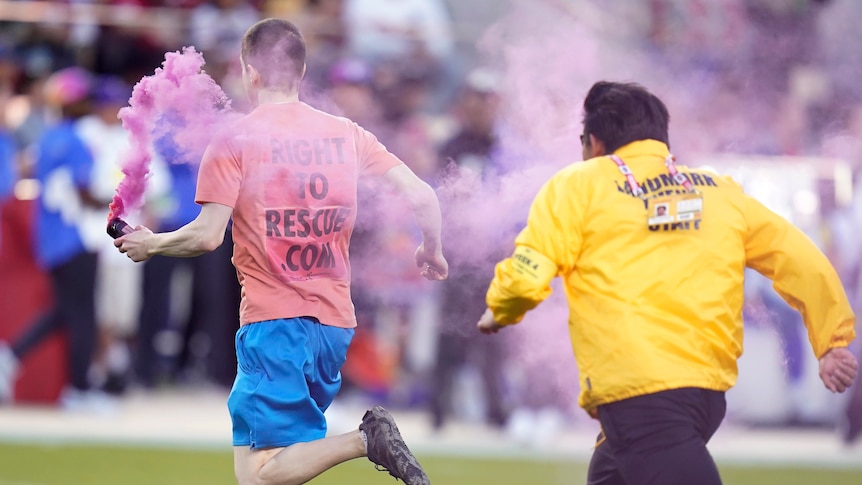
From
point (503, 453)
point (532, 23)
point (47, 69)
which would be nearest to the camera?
point (532, 23)

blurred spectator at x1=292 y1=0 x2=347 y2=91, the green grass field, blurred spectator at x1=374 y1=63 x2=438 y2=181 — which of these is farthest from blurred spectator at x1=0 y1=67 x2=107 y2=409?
blurred spectator at x1=374 y1=63 x2=438 y2=181

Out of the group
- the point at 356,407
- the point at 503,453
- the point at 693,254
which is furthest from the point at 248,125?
the point at 356,407

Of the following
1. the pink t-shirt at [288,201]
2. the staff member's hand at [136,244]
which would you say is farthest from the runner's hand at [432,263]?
the staff member's hand at [136,244]

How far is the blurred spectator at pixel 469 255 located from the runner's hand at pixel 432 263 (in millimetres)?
1207

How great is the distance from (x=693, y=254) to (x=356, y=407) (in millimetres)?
7191

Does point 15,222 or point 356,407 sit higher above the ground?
point 15,222

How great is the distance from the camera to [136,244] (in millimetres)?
5344

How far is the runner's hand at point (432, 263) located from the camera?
19.2 feet

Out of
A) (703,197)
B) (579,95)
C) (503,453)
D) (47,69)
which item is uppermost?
(47,69)

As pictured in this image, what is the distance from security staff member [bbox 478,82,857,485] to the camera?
5.36 metres

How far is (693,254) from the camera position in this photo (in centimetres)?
549

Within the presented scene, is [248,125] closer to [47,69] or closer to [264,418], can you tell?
[264,418]

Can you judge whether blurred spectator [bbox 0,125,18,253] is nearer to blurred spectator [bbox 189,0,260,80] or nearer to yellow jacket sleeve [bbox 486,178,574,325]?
blurred spectator [bbox 189,0,260,80]

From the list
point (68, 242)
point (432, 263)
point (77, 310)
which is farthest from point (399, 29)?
point (432, 263)
